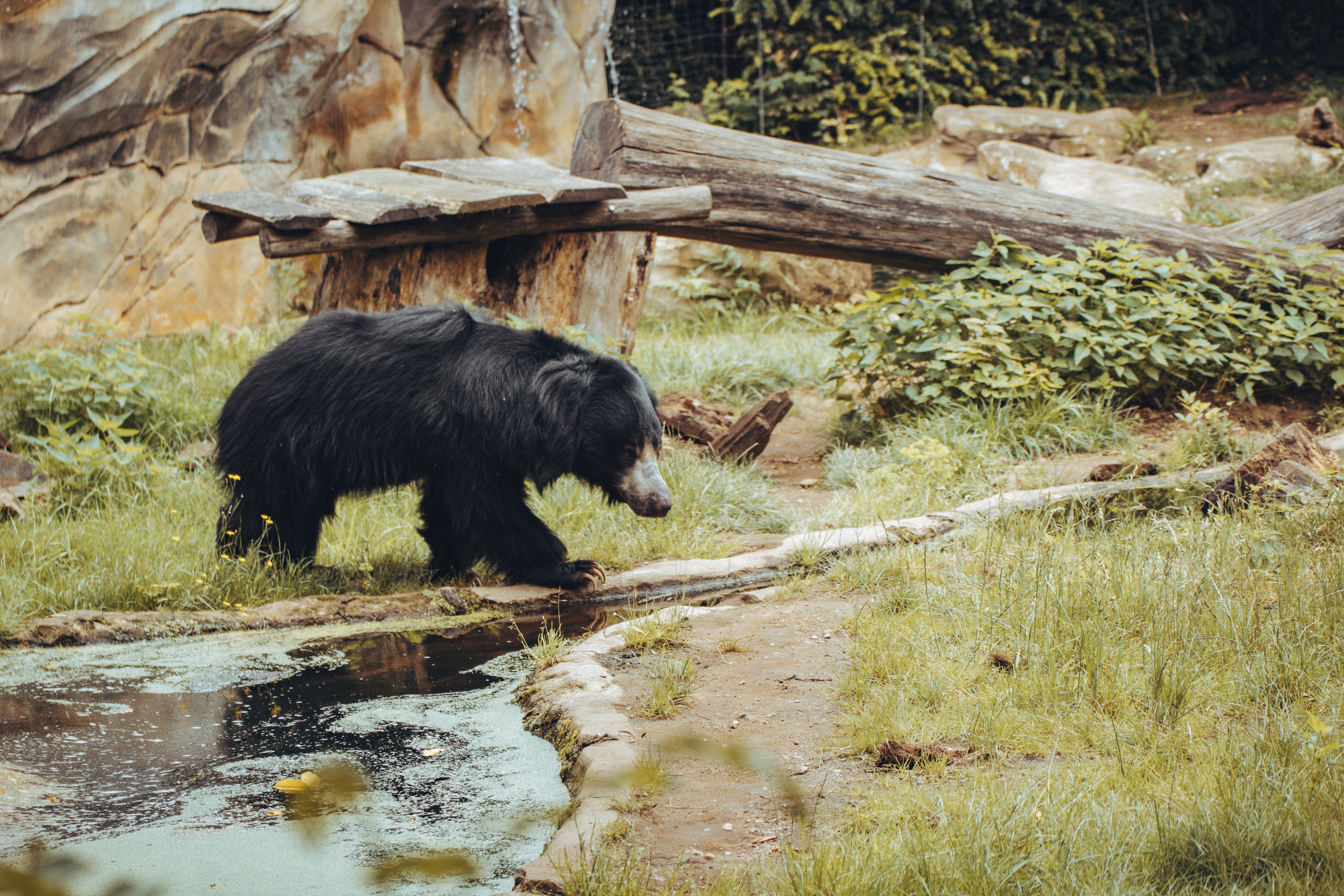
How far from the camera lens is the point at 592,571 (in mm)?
3900

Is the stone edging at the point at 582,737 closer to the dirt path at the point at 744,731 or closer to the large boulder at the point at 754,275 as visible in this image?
the dirt path at the point at 744,731

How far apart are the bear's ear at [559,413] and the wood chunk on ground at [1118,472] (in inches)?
85.9

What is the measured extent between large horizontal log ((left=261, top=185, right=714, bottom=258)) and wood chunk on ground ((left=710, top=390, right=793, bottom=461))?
3.30 feet

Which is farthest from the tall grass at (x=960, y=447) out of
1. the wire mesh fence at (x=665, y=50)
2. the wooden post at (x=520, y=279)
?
the wire mesh fence at (x=665, y=50)

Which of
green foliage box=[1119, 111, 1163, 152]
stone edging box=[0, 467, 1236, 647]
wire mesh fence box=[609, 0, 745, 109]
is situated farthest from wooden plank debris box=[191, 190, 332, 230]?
green foliage box=[1119, 111, 1163, 152]

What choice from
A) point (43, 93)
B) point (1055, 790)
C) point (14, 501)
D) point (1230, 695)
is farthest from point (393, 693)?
point (43, 93)

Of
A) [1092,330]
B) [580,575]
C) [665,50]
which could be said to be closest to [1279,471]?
[1092,330]

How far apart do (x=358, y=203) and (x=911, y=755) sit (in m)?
3.36

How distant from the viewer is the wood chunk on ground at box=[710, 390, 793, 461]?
5.61 meters

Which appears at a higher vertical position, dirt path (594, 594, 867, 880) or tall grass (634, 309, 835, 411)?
dirt path (594, 594, 867, 880)

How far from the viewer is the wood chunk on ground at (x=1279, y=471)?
151 inches

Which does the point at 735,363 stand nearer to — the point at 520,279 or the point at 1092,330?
the point at 520,279

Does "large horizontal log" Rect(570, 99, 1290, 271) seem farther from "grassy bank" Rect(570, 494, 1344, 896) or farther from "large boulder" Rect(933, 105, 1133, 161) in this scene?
"large boulder" Rect(933, 105, 1133, 161)

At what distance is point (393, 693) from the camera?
9.46 ft
